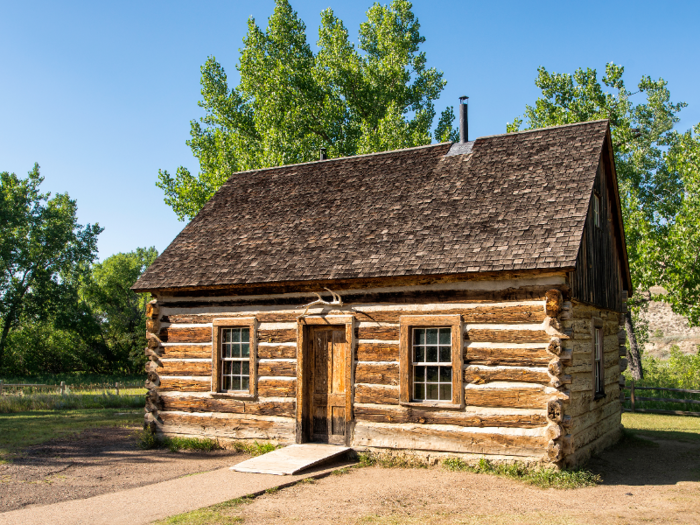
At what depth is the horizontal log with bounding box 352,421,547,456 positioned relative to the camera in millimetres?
9969

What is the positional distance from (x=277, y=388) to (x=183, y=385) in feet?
7.85

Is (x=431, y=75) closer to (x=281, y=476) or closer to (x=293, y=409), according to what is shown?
(x=293, y=409)

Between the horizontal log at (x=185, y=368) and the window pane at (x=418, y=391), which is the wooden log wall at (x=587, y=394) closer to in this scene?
the window pane at (x=418, y=391)

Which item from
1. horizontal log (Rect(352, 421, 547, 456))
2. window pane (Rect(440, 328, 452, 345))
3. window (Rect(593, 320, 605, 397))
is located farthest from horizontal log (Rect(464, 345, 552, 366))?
window (Rect(593, 320, 605, 397))

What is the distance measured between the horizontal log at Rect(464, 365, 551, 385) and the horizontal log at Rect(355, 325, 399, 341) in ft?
4.74

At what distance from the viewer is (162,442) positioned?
13.3 metres

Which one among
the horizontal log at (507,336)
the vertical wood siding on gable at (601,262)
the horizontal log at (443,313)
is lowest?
the horizontal log at (507,336)

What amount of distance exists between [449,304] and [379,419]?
245cm

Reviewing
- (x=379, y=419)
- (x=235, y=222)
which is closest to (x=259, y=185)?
(x=235, y=222)

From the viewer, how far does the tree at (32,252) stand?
42.9 meters

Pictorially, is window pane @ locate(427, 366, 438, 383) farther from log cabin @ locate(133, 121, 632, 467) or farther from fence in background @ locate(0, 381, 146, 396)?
fence in background @ locate(0, 381, 146, 396)

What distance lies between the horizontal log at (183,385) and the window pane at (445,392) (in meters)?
5.06

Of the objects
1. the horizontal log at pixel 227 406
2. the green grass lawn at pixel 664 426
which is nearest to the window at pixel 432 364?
the horizontal log at pixel 227 406

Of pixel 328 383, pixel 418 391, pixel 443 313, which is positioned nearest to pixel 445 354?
pixel 443 313
